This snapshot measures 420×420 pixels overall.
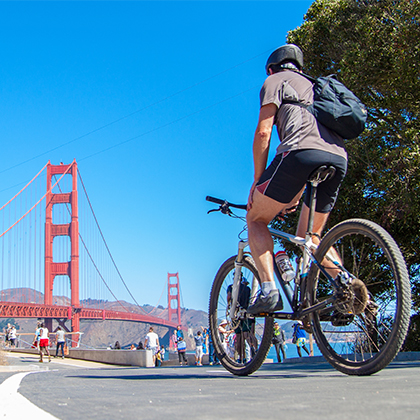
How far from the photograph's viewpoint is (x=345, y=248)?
2717 mm

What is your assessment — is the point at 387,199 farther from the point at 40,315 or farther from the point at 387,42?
the point at 40,315

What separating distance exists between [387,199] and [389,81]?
2249 mm

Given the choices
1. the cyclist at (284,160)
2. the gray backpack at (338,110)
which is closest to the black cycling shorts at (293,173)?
the cyclist at (284,160)

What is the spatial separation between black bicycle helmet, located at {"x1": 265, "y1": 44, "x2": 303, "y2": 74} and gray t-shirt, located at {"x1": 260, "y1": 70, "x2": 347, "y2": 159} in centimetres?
13

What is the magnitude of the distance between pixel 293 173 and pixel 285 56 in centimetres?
80

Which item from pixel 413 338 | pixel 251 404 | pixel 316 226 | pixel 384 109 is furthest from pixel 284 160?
pixel 413 338

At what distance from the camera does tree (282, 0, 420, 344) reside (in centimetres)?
921

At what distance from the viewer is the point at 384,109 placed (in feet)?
35.6

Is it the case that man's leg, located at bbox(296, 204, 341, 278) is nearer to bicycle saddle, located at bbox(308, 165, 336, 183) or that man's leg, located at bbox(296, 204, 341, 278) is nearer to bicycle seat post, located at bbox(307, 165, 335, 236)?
bicycle seat post, located at bbox(307, 165, 335, 236)

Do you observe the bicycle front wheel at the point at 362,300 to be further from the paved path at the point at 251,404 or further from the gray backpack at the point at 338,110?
the gray backpack at the point at 338,110

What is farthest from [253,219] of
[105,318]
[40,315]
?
[105,318]

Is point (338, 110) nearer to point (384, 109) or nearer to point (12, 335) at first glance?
point (384, 109)

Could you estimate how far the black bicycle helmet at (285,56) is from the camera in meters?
2.99

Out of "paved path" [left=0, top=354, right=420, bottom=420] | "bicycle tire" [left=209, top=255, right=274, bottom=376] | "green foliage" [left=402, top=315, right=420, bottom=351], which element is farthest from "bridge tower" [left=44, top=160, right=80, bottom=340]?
"paved path" [left=0, top=354, right=420, bottom=420]
